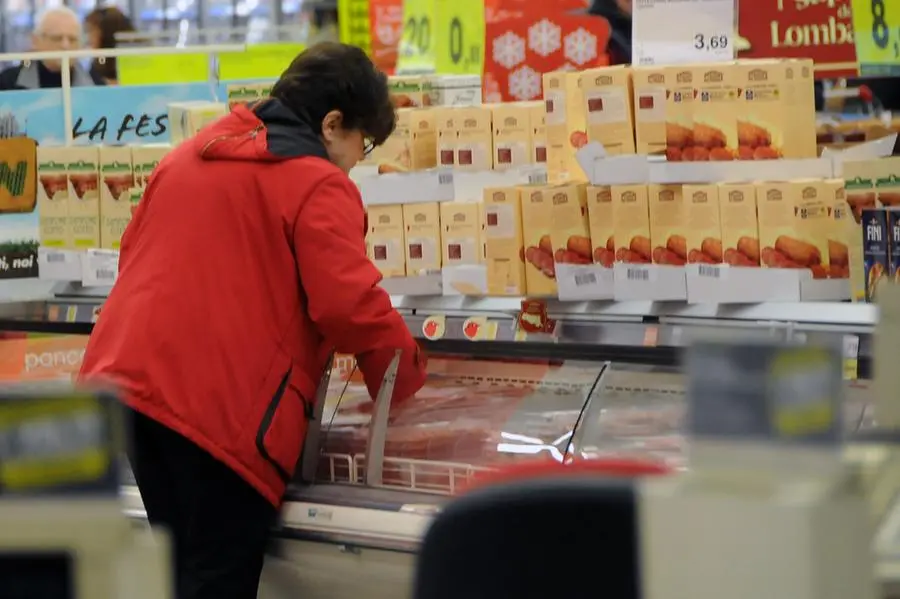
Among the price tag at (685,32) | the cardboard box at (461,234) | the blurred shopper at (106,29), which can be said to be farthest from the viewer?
the blurred shopper at (106,29)

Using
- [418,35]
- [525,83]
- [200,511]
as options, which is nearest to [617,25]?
[525,83]

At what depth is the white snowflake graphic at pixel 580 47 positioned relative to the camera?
16.0 feet

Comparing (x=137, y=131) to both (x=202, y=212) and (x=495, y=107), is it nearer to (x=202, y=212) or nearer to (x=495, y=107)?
(x=495, y=107)

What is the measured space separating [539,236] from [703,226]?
450mm

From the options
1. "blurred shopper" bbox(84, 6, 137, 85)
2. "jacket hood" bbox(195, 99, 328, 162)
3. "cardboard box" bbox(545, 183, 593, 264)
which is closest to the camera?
"jacket hood" bbox(195, 99, 328, 162)

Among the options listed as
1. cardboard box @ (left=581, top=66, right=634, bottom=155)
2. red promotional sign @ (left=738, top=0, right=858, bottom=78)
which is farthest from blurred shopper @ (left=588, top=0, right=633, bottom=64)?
cardboard box @ (left=581, top=66, right=634, bottom=155)

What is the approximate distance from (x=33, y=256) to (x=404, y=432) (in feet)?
6.97

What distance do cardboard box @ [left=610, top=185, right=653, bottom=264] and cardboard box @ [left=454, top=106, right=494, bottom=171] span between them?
509 mm

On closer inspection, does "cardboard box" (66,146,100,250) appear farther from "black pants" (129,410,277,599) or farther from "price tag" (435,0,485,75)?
"black pants" (129,410,277,599)

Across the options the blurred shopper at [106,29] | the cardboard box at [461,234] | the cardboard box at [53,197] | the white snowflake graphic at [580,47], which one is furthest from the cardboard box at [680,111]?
the blurred shopper at [106,29]

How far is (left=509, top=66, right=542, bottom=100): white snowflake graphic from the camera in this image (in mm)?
4984

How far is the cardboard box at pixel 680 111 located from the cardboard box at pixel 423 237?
2.38ft

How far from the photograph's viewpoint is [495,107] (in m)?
3.86

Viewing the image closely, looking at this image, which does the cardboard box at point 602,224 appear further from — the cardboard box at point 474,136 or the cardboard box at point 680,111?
the cardboard box at point 474,136
